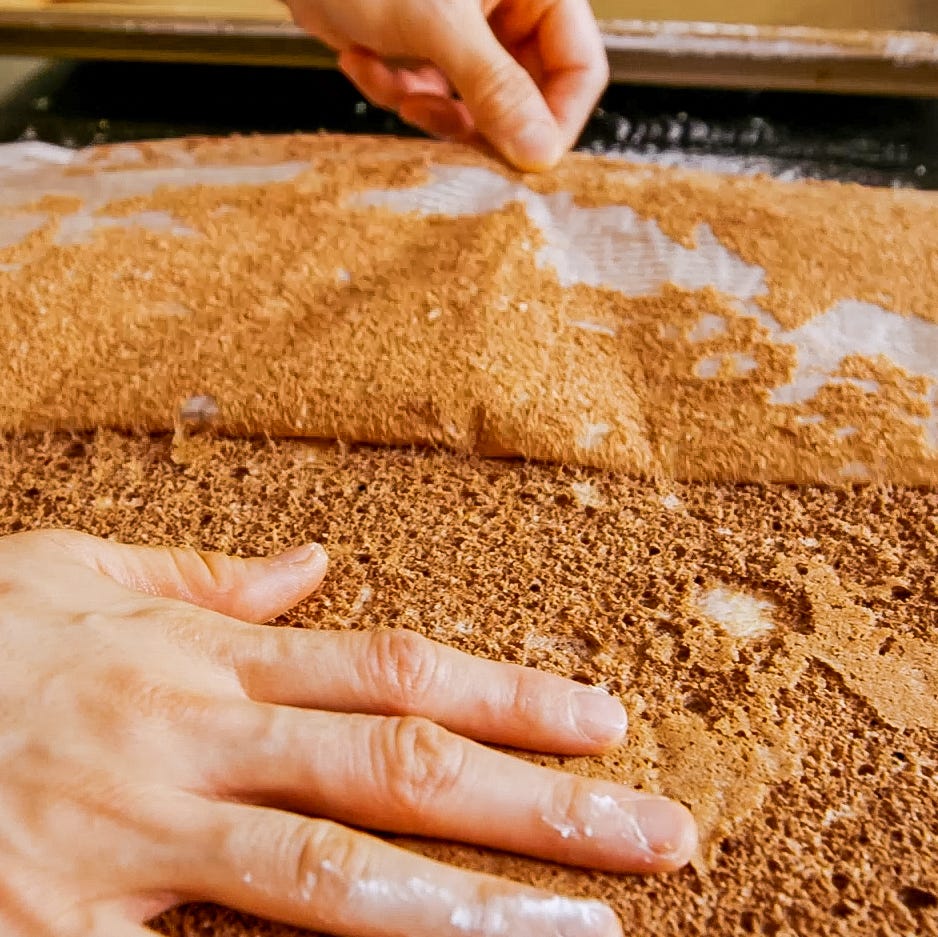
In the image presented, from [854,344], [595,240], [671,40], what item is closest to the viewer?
[854,344]

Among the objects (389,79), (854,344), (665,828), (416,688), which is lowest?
(854,344)

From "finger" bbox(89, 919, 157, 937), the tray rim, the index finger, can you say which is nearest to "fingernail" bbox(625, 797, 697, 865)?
"finger" bbox(89, 919, 157, 937)

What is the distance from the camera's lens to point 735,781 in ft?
2.64

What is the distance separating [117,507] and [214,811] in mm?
534

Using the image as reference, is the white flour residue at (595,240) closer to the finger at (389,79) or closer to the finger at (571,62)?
the finger at (571,62)

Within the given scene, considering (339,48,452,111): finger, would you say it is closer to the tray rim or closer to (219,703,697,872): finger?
the tray rim

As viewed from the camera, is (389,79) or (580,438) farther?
(389,79)

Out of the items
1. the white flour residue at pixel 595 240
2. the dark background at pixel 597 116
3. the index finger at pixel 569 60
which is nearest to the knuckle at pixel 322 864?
the white flour residue at pixel 595 240

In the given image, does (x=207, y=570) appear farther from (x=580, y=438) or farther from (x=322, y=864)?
(x=580, y=438)

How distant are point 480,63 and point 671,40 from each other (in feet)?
2.37

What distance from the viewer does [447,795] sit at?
28.1 inches

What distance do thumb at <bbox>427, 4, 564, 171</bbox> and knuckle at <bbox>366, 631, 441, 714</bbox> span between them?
106cm

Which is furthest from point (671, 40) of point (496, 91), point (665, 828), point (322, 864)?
point (322, 864)

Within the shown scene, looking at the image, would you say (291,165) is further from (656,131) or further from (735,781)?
(735,781)
